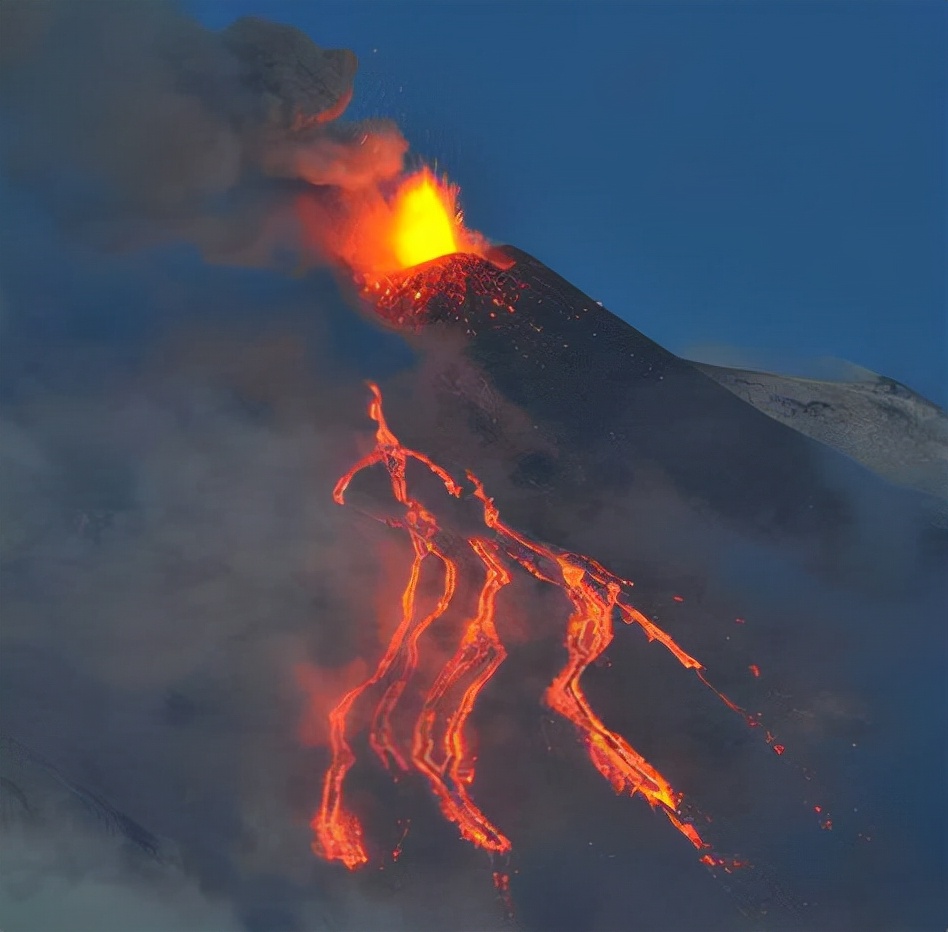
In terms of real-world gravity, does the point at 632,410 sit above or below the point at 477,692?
above

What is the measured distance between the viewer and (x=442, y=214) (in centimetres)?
259

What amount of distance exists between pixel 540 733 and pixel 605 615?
455 millimetres

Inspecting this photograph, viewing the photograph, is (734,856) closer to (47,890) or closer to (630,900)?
(630,900)

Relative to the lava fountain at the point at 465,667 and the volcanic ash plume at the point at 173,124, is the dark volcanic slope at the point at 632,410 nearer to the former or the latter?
the lava fountain at the point at 465,667

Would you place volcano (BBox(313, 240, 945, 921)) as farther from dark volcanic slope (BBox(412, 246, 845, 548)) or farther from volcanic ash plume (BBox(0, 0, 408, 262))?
volcanic ash plume (BBox(0, 0, 408, 262))

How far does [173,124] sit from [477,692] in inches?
87.4

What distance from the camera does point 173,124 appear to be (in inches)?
94.0

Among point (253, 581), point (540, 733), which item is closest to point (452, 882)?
point (540, 733)

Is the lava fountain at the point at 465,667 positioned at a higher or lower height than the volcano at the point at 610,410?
lower

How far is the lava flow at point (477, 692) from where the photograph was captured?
234cm

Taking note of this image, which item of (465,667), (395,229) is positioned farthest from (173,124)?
(465,667)

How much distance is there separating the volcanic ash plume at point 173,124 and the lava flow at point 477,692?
4.60 feet

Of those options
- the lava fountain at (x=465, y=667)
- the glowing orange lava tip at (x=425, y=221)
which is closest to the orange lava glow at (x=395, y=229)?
the glowing orange lava tip at (x=425, y=221)

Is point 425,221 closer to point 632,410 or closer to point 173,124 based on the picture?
point 173,124
